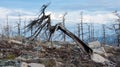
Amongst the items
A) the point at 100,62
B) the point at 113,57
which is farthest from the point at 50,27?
the point at 113,57

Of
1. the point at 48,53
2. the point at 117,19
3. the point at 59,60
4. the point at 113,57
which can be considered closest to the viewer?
the point at 59,60

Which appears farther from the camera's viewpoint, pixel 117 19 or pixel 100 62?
pixel 117 19

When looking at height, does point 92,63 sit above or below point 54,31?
below

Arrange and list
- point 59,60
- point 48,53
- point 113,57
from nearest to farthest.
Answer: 1. point 59,60
2. point 48,53
3. point 113,57

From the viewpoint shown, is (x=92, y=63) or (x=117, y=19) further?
(x=117, y=19)

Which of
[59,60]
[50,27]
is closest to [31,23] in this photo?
[50,27]

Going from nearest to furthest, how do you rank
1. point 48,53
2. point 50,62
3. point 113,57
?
point 50,62, point 48,53, point 113,57

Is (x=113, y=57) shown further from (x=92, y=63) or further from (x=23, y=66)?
(x=23, y=66)

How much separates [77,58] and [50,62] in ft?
9.29

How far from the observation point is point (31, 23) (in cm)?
1509

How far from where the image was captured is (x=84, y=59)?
21.5 m

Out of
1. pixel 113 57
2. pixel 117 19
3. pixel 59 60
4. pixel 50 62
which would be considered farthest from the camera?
pixel 117 19

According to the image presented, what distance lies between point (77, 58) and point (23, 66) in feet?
21.3

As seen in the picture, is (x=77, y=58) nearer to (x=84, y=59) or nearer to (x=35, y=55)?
(x=84, y=59)
